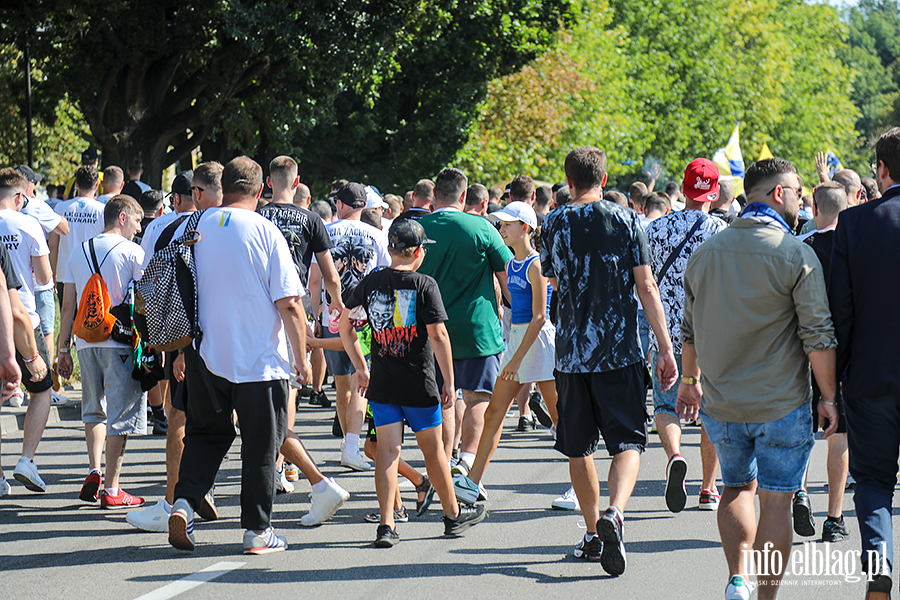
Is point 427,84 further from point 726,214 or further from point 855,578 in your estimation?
point 855,578

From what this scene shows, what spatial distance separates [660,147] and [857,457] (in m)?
41.7

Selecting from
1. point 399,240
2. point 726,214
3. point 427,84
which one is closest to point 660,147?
point 427,84

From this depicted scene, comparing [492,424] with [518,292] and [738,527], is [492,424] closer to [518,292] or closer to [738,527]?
[518,292]

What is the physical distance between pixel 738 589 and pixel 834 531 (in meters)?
1.72

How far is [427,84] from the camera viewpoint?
2545cm

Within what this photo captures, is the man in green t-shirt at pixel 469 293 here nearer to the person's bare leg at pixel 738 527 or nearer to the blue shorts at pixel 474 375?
the blue shorts at pixel 474 375

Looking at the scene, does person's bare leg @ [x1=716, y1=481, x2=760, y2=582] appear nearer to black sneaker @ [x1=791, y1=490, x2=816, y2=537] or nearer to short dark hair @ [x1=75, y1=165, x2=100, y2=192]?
black sneaker @ [x1=791, y1=490, x2=816, y2=537]

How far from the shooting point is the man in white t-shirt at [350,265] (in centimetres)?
807

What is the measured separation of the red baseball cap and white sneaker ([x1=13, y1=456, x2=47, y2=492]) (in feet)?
15.8

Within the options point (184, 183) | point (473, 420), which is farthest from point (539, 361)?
point (184, 183)

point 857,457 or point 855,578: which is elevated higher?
point 857,457

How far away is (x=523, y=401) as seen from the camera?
32.8ft

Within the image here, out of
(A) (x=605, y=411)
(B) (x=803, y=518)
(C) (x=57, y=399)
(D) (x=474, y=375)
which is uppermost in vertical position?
(A) (x=605, y=411)

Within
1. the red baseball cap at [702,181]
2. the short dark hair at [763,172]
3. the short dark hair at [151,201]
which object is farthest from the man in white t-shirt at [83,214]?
the short dark hair at [763,172]
